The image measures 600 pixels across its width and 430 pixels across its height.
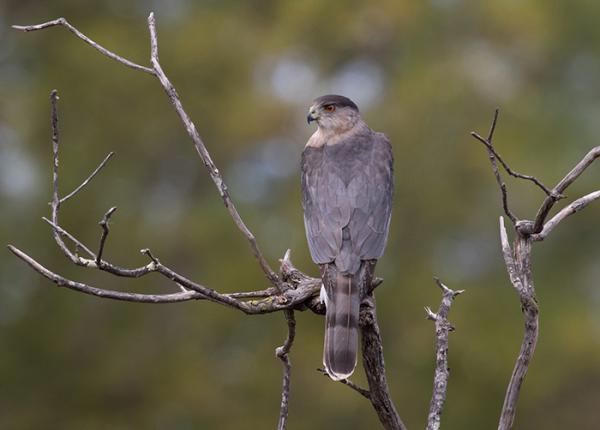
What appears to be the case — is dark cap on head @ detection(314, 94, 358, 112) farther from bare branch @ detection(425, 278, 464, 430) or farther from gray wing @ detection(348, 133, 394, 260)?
bare branch @ detection(425, 278, 464, 430)

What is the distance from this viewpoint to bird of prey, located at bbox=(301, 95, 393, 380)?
498cm

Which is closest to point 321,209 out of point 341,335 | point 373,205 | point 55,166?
point 373,205

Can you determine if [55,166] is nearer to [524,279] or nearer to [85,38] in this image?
[85,38]

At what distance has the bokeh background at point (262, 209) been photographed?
12.5 metres

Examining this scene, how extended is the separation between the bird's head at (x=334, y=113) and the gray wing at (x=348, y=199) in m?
0.30

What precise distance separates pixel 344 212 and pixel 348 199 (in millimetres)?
122

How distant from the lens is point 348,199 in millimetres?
5773

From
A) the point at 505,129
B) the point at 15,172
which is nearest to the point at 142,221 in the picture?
the point at 15,172

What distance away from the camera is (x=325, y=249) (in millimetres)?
5418

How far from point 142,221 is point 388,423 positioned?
8615 millimetres

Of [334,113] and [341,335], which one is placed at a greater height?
[334,113]

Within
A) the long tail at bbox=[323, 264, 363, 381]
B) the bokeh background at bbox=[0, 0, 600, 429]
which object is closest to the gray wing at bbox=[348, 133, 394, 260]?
the long tail at bbox=[323, 264, 363, 381]

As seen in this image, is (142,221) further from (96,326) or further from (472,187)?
(472,187)

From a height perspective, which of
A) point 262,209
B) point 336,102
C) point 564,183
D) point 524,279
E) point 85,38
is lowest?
point 524,279
